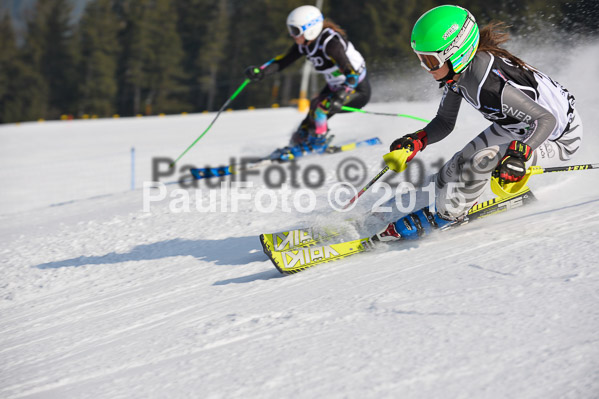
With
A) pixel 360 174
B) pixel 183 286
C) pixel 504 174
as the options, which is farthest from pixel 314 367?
pixel 360 174

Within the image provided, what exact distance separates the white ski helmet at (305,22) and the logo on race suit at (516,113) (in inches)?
172

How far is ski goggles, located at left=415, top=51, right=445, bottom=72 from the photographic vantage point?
11.2 feet

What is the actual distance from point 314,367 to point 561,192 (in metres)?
3.19

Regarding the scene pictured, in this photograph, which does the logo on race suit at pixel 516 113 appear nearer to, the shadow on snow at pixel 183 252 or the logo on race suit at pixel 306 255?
the logo on race suit at pixel 306 255

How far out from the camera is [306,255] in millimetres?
3904

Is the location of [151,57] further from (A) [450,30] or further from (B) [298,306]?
(B) [298,306]

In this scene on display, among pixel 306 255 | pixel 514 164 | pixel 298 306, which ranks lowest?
pixel 298 306

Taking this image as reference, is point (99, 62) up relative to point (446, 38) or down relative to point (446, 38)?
up

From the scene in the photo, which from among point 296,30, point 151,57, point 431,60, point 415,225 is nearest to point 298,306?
point 415,225

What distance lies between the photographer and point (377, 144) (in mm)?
8242

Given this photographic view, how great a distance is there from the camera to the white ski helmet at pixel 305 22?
730 cm

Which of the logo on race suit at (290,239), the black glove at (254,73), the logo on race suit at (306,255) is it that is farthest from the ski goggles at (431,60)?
the black glove at (254,73)

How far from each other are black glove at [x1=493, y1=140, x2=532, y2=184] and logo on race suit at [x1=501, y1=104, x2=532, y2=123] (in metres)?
0.25

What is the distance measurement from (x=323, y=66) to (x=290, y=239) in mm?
4187
